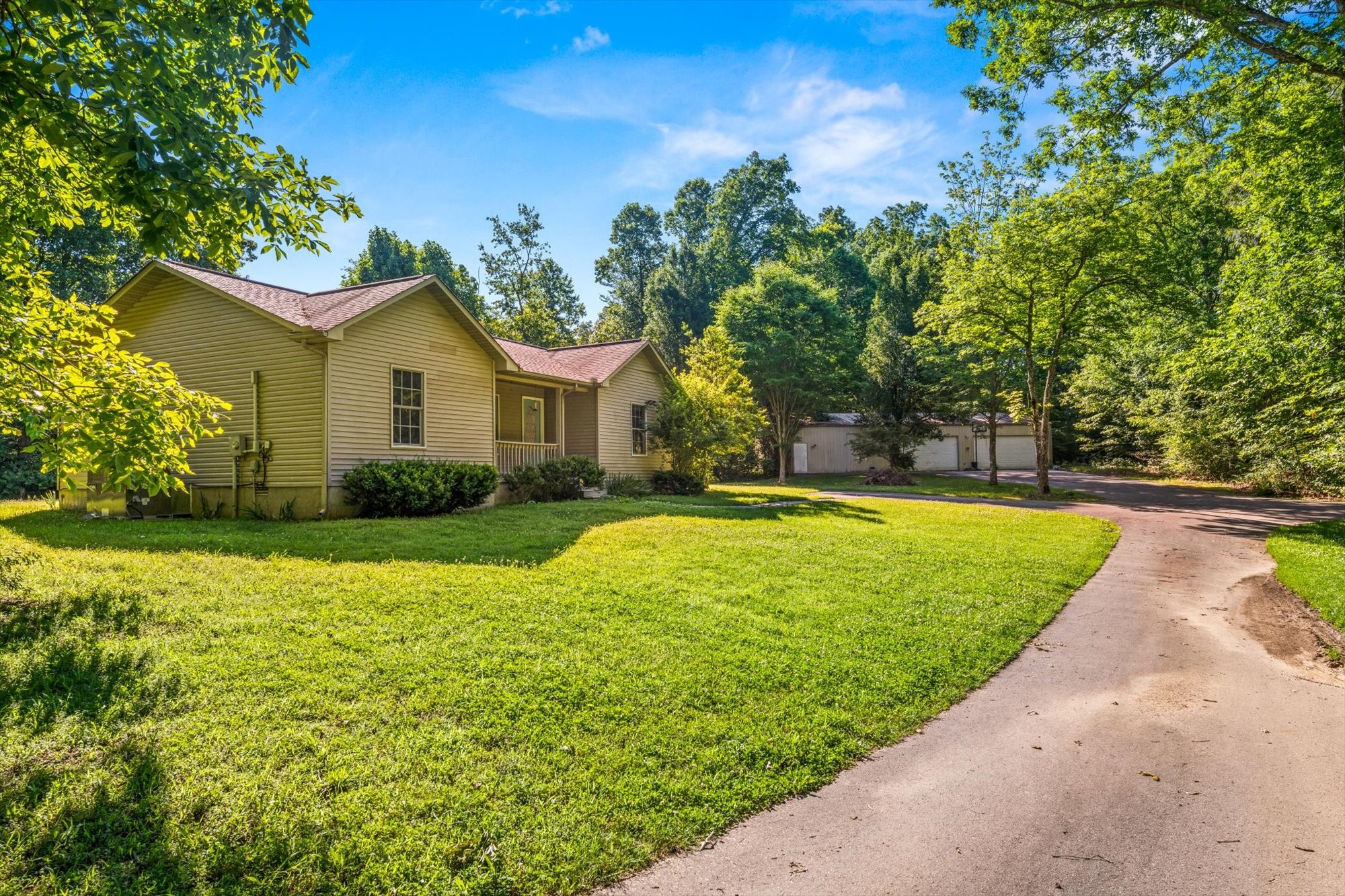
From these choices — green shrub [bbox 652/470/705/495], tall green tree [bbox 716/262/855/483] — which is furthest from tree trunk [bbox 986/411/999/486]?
green shrub [bbox 652/470/705/495]

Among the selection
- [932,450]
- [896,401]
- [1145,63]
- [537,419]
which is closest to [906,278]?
→ [896,401]

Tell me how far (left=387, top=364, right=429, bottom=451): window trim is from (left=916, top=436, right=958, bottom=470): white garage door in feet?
91.3

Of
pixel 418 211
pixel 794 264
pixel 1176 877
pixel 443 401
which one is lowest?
pixel 1176 877

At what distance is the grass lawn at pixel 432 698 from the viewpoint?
2.69 m

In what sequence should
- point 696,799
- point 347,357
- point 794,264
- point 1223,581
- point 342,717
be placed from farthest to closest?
point 794,264, point 347,357, point 1223,581, point 342,717, point 696,799

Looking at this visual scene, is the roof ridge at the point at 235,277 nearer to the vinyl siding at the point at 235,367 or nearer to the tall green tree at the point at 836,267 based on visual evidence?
the vinyl siding at the point at 235,367

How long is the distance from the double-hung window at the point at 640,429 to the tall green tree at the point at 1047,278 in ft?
35.7

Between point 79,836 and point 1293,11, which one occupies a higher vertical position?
point 1293,11

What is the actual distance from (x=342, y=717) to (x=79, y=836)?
1259 millimetres

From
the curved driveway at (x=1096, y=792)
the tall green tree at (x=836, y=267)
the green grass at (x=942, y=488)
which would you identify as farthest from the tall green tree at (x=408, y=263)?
the curved driveway at (x=1096, y=792)

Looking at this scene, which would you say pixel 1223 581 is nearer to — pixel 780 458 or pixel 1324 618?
pixel 1324 618

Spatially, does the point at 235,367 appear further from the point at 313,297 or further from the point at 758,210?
the point at 758,210

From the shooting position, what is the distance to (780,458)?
1169 inches

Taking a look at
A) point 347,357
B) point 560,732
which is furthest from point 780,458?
point 560,732
